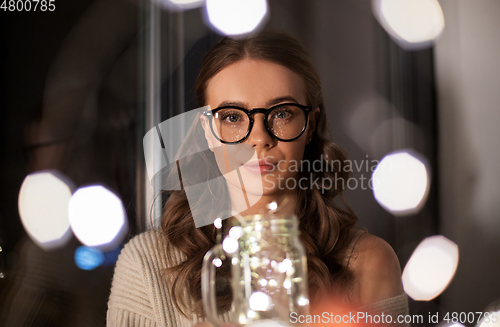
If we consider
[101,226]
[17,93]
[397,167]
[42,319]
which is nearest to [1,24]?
[17,93]

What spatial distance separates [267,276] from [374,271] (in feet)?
0.97

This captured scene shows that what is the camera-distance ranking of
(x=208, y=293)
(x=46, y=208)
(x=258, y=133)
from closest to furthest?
1. (x=208, y=293)
2. (x=258, y=133)
3. (x=46, y=208)

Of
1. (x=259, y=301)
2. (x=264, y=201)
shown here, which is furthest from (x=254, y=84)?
(x=259, y=301)

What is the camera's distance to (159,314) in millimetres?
544

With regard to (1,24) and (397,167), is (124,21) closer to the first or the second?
(1,24)

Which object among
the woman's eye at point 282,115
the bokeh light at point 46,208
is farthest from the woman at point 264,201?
the bokeh light at point 46,208

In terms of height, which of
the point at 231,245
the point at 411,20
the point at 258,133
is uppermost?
the point at 411,20

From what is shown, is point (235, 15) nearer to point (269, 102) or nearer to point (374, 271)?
point (269, 102)

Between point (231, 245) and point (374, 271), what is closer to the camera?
point (231, 245)

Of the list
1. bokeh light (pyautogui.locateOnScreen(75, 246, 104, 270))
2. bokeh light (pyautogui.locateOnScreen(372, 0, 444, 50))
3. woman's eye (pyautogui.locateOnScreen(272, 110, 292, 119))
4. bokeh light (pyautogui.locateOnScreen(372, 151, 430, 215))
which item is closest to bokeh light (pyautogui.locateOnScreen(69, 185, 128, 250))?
bokeh light (pyautogui.locateOnScreen(75, 246, 104, 270))

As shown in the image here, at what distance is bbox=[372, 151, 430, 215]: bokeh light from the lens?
1.94 ft

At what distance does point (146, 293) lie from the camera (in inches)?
22.0

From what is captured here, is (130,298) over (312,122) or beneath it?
beneath

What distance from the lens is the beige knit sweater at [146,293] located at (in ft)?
1.78
